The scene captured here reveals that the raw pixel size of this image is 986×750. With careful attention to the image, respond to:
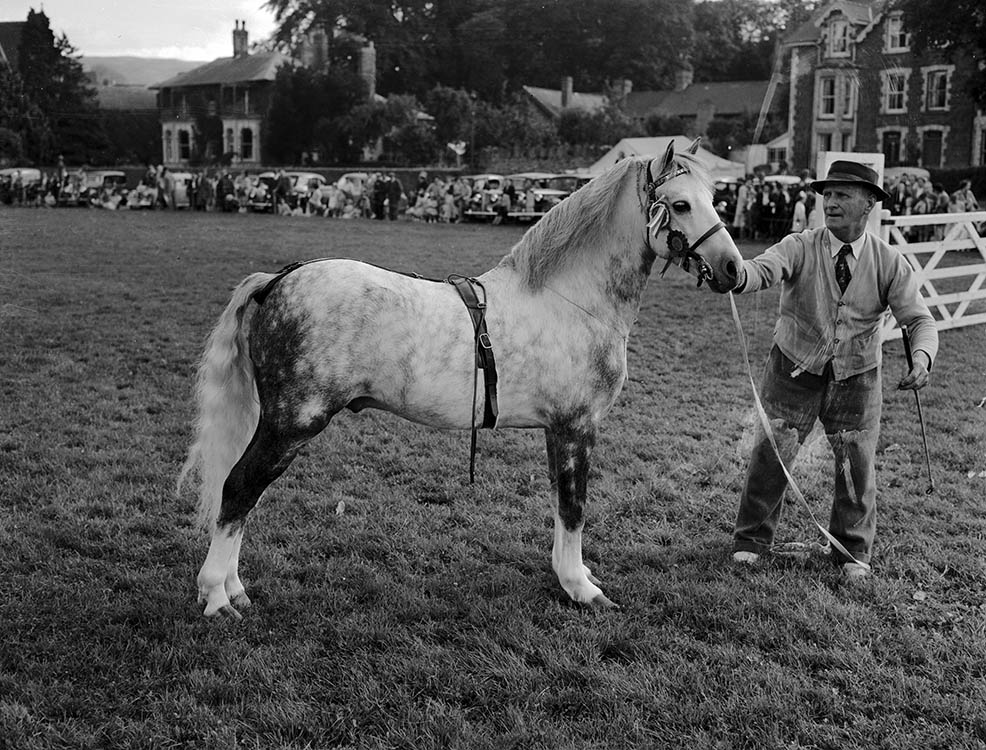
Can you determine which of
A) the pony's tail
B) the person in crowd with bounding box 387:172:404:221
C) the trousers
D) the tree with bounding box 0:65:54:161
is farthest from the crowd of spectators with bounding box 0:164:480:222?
the pony's tail

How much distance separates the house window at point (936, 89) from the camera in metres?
45.4

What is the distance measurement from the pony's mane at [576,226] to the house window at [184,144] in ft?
244

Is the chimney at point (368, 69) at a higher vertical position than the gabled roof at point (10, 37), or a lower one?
lower

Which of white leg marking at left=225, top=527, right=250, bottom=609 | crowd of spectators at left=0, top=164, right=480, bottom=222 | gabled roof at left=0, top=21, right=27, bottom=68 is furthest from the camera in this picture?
gabled roof at left=0, top=21, right=27, bottom=68

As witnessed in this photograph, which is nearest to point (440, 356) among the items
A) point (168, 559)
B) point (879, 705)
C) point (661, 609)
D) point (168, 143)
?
point (661, 609)

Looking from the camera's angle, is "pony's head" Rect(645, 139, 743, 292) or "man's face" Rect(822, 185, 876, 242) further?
"man's face" Rect(822, 185, 876, 242)

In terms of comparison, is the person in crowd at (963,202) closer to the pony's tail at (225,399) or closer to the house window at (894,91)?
the pony's tail at (225,399)

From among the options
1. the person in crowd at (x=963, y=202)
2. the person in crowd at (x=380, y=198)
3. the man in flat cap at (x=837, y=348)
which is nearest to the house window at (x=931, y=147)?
the person in crowd at (x=963, y=202)

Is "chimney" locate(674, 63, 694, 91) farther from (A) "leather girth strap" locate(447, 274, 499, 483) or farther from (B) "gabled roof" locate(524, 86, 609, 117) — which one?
(A) "leather girth strap" locate(447, 274, 499, 483)

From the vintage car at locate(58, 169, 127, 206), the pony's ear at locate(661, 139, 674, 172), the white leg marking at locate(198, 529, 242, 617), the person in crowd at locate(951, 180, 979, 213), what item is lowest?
the white leg marking at locate(198, 529, 242, 617)

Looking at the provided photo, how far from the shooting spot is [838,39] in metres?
47.4

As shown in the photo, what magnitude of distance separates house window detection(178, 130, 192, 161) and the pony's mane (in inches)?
2933

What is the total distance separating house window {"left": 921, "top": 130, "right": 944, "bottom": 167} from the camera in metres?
46.2

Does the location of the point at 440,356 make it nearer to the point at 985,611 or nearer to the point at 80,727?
the point at 80,727
